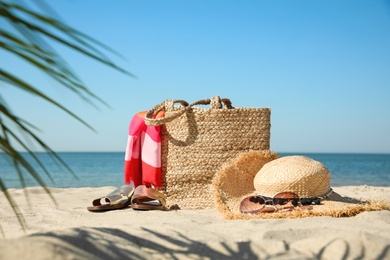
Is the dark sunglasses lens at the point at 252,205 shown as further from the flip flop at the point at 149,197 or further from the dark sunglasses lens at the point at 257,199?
the flip flop at the point at 149,197

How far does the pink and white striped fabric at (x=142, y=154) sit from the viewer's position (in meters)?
3.33

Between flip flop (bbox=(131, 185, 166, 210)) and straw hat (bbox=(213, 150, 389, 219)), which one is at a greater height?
straw hat (bbox=(213, 150, 389, 219))

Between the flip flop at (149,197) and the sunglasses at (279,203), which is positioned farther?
the flip flop at (149,197)

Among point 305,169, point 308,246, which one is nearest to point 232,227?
point 308,246

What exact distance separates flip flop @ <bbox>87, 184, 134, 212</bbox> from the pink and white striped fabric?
0.37 ft

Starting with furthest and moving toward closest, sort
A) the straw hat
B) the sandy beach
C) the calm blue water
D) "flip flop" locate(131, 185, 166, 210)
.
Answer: the calm blue water, "flip flop" locate(131, 185, 166, 210), the straw hat, the sandy beach

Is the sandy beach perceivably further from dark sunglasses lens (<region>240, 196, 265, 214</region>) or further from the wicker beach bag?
the wicker beach bag

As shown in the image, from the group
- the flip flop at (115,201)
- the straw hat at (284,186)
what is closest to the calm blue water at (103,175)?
the flip flop at (115,201)

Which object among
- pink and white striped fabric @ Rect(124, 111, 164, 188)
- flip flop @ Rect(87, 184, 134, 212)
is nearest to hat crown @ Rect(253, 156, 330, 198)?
pink and white striped fabric @ Rect(124, 111, 164, 188)

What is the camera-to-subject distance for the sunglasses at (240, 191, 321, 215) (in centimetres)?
273

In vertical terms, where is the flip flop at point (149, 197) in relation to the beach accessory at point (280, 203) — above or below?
below

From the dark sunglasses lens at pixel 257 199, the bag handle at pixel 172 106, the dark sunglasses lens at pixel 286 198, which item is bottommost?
the dark sunglasses lens at pixel 257 199

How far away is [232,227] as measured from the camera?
2232 mm

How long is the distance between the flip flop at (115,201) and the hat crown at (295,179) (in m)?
1.09
